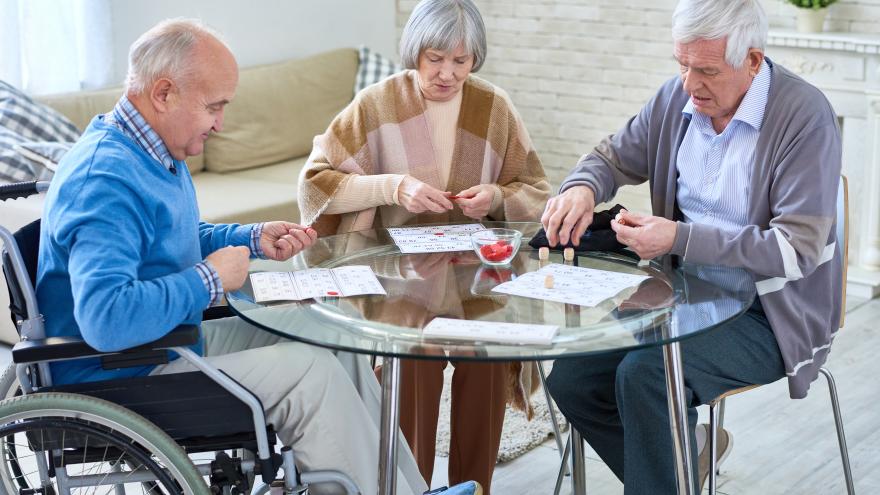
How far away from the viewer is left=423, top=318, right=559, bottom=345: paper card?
1.68 metres

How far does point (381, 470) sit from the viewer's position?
6.23 ft

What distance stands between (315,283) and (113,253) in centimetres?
41

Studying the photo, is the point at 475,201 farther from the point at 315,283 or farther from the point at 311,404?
the point at 311,404

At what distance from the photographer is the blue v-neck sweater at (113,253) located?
67.1 inches

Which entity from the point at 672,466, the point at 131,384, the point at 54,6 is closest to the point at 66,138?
the point at 54,6

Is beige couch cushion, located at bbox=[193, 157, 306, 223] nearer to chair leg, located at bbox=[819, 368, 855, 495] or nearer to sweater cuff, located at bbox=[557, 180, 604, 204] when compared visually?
sweater cuff, located at bbox=[557, 180, 604, 204]

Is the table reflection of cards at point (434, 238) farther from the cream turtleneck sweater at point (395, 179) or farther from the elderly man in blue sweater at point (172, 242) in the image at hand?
the elderly man in blue sweater at point (172, 242)

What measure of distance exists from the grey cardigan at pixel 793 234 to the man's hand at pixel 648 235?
0.8 inches

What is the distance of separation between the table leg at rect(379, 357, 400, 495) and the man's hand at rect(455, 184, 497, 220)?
56 centimetres

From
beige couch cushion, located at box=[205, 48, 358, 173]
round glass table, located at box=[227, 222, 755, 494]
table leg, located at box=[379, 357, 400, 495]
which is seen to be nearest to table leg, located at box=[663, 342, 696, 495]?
round glass table, located at box=[227, 222, 755, 494]

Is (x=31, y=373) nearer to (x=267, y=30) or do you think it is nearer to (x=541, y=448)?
(x=541, y=448)

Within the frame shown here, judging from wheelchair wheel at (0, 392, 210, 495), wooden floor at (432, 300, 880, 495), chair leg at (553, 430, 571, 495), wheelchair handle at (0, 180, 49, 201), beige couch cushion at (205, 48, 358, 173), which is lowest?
wooden floor at (432, 300, 880, 495)

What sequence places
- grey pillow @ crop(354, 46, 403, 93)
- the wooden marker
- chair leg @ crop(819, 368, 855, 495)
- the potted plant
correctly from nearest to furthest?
the wooden marker, chair leg @ crop(819, 368, 855, 495), the potted plant, grey pillow @ crop(354, 46, 403, 93)

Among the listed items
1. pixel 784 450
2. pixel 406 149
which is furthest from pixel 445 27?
pixel 784 450
